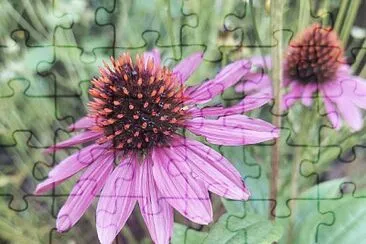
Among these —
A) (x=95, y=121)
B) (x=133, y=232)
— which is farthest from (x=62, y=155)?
(x=95, y=121)

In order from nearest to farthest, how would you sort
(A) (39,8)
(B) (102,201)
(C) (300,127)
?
(B) (102,201) < (C) (300,127) < (A) (39,8)

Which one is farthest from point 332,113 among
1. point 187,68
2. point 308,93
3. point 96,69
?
point 96,69

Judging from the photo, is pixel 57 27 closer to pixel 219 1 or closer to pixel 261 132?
pixel 219 1

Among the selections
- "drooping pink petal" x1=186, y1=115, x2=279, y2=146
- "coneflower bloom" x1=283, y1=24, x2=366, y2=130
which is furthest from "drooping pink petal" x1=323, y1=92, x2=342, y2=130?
"drooping pink petal" x1=186, y1=115, x2=279, y2=146

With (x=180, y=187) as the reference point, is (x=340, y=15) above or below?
above

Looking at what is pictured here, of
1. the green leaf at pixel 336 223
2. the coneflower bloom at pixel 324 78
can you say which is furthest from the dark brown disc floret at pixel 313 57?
the green leaf at pixel 336 223

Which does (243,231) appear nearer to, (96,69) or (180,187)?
(180,187)

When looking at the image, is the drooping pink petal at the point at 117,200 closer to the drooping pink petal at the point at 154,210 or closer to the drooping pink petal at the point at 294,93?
the drooping pink petal at the point at 154,210
